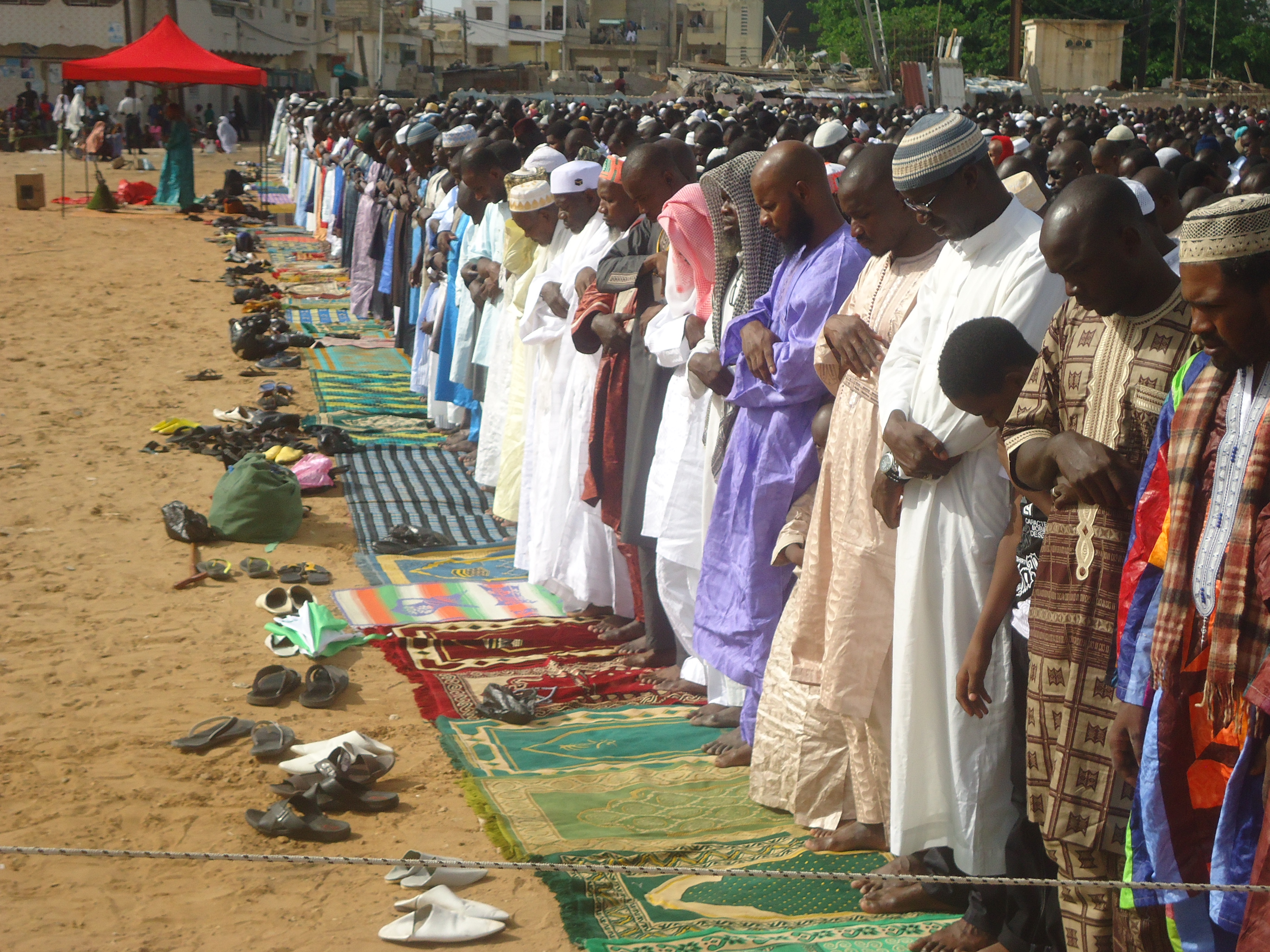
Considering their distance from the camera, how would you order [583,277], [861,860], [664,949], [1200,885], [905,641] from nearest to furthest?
[1200,885] → [905,641] → [664,949] → [861,860] → [583,277]

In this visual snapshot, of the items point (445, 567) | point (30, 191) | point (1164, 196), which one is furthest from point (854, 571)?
point (30, 191)

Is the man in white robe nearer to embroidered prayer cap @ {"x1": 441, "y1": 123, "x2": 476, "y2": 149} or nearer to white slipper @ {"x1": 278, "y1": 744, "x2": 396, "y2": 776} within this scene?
white slipper @ {"x1": 278, "y1": 744, "x2": 396, "y2": 776}

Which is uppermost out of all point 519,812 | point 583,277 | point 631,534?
point 583,277

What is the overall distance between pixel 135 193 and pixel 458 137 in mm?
16906

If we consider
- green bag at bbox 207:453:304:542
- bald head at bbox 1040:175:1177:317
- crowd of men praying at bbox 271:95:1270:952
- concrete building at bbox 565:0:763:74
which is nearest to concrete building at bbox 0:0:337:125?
concrete building at bbox 565:0:763:74

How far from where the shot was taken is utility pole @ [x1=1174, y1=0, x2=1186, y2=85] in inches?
1714

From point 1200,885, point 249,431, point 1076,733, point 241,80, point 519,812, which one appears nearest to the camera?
point 1200,885

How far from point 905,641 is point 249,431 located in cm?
636

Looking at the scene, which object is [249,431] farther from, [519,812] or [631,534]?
[519,812]

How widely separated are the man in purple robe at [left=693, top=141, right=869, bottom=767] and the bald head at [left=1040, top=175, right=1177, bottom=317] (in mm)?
1259

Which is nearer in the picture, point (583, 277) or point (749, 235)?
point (749, 235)

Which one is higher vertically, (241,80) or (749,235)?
(241,80)

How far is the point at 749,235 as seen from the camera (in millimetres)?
3893

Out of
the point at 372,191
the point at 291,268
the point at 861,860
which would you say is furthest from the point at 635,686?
the point at 291,268
